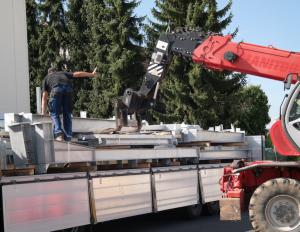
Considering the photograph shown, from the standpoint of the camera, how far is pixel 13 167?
28.4 feet

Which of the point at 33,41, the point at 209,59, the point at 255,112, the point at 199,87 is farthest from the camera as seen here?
the point at 33,41

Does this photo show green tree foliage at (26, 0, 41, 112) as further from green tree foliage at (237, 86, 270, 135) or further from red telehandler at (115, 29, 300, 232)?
red telehandler at (115, 29, 300, 232)

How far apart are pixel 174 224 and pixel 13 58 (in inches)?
319

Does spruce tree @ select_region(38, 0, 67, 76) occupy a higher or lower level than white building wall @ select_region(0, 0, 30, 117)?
higher

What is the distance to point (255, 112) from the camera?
122 feet

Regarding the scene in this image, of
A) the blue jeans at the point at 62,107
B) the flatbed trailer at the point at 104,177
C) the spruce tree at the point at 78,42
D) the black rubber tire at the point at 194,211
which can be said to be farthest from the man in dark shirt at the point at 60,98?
the spruce tree at the point at 78,42

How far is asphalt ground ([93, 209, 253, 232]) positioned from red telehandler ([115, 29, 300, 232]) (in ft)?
6.66

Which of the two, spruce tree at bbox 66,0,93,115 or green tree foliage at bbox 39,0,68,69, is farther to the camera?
green tree foliage at bbox 39,0,68,69

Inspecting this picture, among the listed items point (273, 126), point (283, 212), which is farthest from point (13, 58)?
point (283, 212)

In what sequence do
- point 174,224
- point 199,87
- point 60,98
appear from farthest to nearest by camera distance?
point 199,87, point 174,224, point 60,98

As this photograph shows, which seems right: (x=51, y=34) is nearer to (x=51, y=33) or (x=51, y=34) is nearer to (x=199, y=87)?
(x=51, y=33)

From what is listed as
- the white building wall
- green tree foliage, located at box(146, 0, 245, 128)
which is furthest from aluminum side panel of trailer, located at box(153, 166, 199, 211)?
green tree foliage, located at box(146, 0, 245, 128)

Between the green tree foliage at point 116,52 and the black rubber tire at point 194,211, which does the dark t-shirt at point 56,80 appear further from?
the green tree foliage at point 116,52

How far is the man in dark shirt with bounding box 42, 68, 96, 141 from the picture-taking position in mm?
10398
